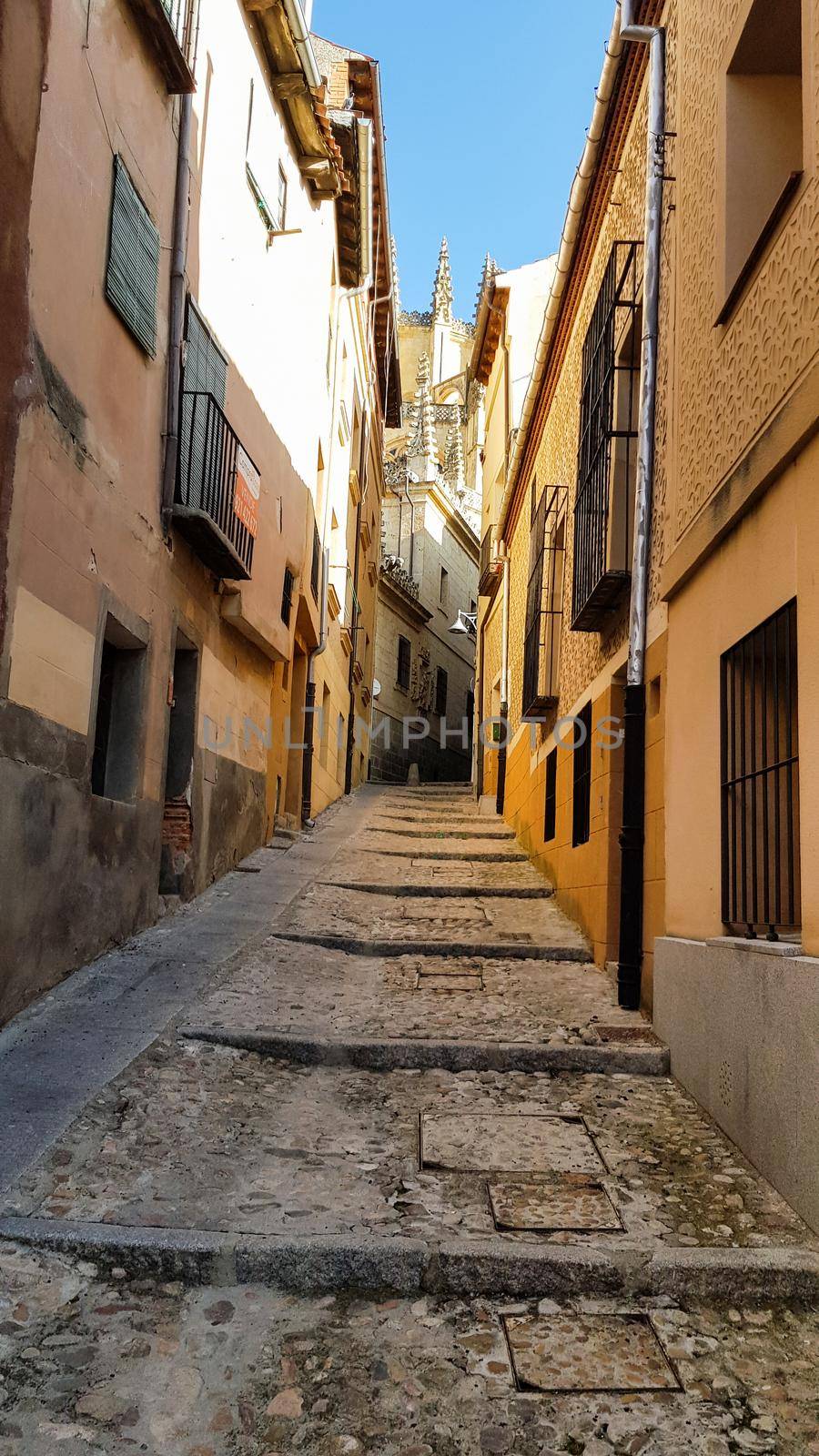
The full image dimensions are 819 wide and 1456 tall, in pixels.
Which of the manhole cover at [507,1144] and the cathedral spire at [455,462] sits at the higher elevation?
the cathedral spire at [455,462]

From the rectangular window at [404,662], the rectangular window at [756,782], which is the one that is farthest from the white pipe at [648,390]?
the rectangular window at [404,662]

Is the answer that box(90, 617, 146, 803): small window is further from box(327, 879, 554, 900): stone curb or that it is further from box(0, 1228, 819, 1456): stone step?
box(0, 1228, 819, 1456): stone step

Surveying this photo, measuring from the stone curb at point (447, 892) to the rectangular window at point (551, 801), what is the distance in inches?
33.4

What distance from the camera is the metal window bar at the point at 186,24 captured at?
267 inches

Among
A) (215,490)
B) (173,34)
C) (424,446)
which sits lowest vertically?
(215,490)

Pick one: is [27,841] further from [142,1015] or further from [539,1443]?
[539,1443]

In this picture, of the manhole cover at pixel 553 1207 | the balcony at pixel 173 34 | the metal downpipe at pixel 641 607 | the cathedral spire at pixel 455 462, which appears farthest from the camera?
the cathedral spire at pixel 455 462

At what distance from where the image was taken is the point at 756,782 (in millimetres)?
4398

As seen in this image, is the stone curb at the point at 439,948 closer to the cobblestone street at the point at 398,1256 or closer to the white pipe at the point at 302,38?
the cobblestone street at the point at 398,1256

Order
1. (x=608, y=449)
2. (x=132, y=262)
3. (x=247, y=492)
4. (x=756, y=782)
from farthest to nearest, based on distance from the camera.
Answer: (x=247, y=492), (x=608, y=449), (x=132, y=262), (x=756, y=782)

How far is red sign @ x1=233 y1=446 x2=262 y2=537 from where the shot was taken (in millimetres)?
8445

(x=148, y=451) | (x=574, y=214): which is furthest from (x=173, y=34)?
(x=574, y=214)

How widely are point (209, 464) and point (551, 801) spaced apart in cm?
443

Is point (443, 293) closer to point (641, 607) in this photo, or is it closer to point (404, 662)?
point (404, 662)
